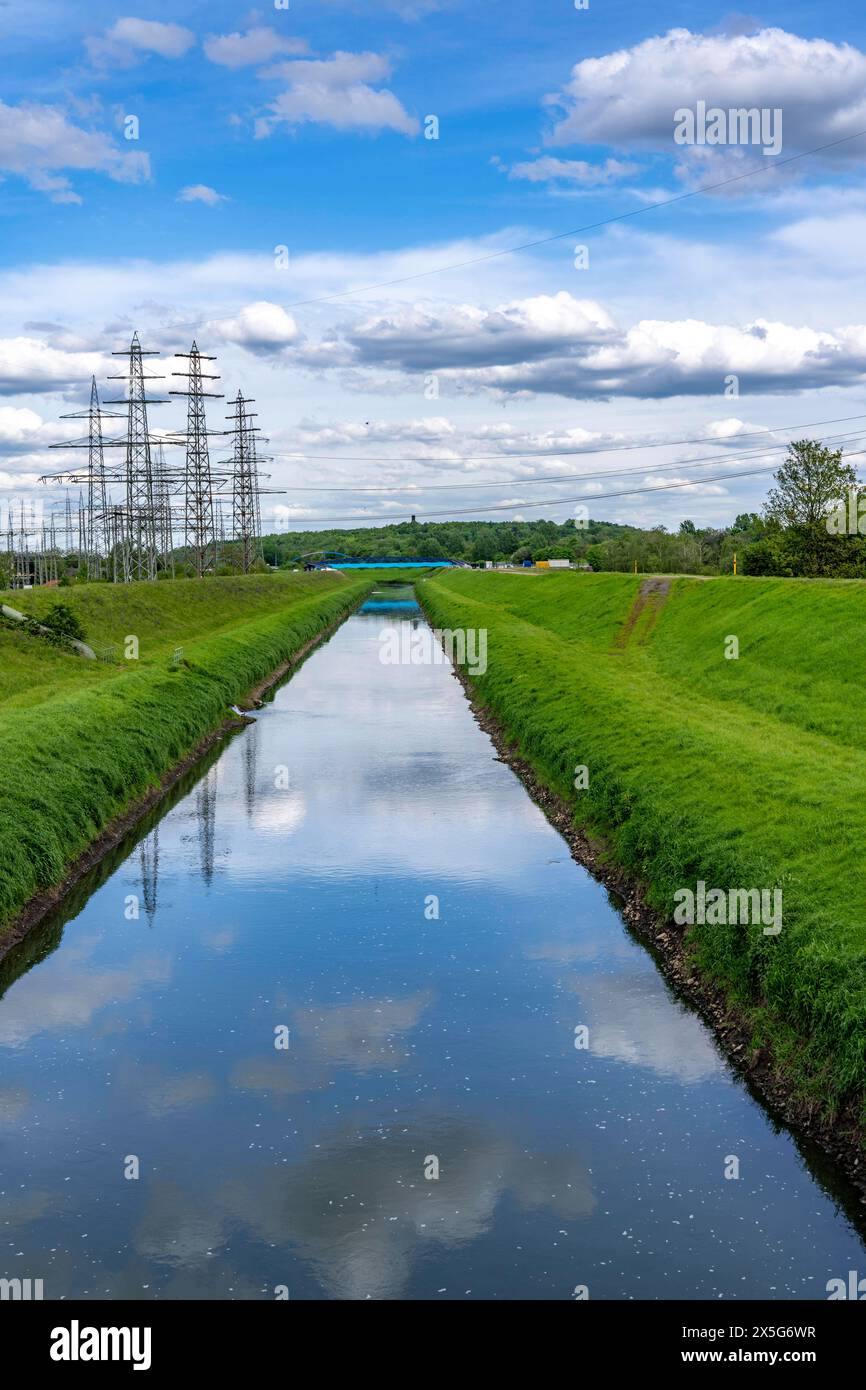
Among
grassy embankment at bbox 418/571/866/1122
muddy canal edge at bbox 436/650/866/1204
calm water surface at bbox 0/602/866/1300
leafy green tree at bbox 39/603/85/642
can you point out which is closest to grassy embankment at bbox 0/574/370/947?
leafy green tree at bbox 39/603/85/642

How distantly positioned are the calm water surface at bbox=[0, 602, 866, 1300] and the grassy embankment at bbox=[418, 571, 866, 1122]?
1.04m

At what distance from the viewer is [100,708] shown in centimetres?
3175

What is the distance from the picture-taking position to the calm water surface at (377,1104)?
412 inches

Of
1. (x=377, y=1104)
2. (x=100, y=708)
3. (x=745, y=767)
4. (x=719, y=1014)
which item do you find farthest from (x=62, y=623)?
(x=377, y=1104)

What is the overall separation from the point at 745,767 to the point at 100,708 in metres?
16.9

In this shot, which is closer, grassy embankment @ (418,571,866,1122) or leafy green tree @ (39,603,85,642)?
grassy embankment @ (418,571,866,1122)

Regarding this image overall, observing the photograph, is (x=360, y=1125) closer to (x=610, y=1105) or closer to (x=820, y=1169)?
(x=610, y=1105)

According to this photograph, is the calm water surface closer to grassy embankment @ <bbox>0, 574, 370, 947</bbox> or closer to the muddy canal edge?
the muddy canal edge

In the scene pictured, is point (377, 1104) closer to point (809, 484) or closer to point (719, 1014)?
point (719, 1014)

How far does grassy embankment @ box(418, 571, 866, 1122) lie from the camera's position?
1377cm

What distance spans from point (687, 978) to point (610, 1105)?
3866 millimetres

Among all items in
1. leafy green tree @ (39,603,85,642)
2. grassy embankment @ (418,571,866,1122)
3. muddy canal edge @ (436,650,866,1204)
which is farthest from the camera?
leafy green tree @ (39,603,85,642)

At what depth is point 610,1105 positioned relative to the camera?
1323cm
